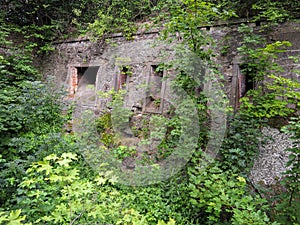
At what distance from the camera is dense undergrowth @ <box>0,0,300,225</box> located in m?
2.23

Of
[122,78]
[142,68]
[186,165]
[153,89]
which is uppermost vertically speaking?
[142,68]

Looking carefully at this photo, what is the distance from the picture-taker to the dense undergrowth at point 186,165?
2227mm

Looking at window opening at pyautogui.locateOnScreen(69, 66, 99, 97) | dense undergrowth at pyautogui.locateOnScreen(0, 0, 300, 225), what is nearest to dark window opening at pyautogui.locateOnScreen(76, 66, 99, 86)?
window opening at pyautogui.locateOnScreen(69, 66, 99, 97)

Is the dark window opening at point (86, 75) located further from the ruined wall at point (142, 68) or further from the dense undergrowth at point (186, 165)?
the dense undergrowth at point (186, 165)

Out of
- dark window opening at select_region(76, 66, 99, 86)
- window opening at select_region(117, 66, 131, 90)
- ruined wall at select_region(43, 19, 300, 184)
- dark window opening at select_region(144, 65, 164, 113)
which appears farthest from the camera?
dark window opening at select_region(76, 66, 99, 86)

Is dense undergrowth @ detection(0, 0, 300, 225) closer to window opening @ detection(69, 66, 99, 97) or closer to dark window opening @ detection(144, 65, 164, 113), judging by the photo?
dark window opening @ detection(144, 65, 164, 113)

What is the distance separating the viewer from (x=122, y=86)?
5.30 metres

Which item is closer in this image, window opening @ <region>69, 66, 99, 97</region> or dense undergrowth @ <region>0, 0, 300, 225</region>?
dense undergrowth @ <region>0, 0, 300, 225</region>

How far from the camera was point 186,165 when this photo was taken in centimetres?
328

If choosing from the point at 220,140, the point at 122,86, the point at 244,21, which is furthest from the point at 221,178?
the point at 122,86

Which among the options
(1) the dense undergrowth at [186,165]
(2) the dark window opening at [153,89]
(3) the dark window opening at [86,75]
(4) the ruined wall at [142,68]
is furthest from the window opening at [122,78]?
(3) the dark window opening at [86,75]

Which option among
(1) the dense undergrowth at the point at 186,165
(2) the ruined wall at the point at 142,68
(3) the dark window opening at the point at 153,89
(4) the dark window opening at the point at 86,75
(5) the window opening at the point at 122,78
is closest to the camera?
(1) the dense undergrowth at the point at 186,165

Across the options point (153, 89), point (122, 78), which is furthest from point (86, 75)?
point (153, 89)

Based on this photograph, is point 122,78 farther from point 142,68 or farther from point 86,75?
point 86,75
